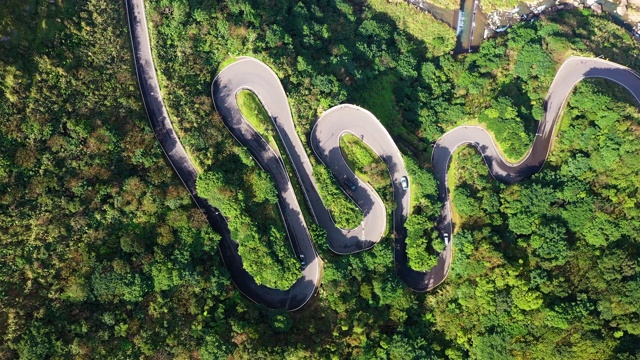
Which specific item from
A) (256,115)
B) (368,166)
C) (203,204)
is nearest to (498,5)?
(368,166)

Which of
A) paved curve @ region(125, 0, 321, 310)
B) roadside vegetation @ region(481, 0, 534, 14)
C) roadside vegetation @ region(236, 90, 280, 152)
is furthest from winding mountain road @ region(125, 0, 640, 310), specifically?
roadside vegetation @ region(481, 0, 534, 14)

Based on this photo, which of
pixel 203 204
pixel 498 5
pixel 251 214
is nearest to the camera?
pixel 251 214

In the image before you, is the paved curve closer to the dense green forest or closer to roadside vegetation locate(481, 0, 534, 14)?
the dense green forest

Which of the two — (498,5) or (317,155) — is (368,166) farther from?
(498,5)

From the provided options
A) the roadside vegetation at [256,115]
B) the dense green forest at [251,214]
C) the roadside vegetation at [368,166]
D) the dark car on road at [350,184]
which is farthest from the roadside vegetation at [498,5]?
the roadside vegetation at [256,115]

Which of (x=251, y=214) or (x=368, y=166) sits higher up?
(x=368, y=166)

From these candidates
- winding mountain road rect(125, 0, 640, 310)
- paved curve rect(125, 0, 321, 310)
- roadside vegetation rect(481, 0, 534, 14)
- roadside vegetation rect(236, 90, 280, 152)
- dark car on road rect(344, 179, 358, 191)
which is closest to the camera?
paved curve rect(125, 0, 321, 310)

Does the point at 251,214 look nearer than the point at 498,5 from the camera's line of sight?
Yes
